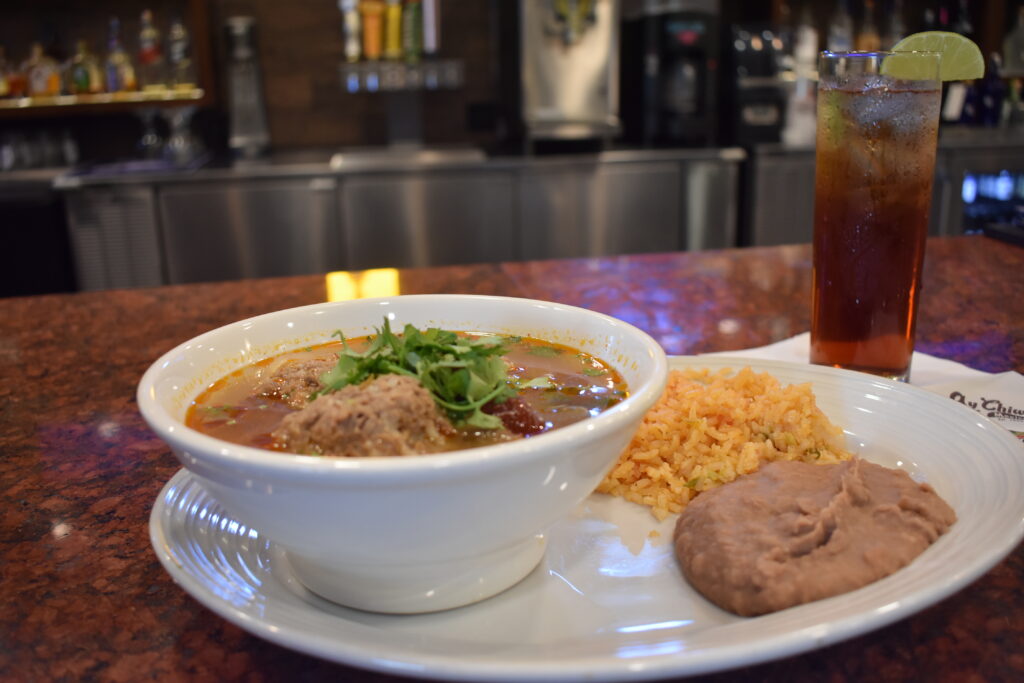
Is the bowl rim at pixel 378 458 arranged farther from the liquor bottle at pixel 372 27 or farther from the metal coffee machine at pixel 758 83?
the liquor bottle at pixel 372 27

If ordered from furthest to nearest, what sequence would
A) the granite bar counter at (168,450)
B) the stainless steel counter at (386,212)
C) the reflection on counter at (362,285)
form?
1. the stainless steel counter at (386,212)
2. the reflection on counter at (362,285)
3. the granite bar counter at (168,450)

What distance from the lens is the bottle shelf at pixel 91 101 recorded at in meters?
4.80

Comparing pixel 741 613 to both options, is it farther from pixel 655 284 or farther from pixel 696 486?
pixel 655 284

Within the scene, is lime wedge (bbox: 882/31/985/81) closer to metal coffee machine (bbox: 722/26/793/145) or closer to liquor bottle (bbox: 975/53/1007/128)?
metal coffee machine (bbox: 722/26/793/145)

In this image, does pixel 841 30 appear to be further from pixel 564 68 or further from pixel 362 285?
pixel 362 285

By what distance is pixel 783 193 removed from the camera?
4852mm

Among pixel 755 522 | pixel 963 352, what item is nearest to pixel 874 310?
pixel 963 352

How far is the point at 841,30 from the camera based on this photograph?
523 cm

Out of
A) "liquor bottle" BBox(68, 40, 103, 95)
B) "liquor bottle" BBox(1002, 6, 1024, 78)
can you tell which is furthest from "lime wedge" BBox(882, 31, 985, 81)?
"liquor bottle" BBox(1002, 6, 1024, 78)

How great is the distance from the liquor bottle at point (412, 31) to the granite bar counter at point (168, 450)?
2.97 meters

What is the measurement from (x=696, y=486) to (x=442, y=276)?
126 cm

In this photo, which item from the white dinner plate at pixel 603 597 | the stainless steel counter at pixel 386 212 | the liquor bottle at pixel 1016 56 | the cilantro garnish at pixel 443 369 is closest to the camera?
the white dinner plate at pixel 603 597

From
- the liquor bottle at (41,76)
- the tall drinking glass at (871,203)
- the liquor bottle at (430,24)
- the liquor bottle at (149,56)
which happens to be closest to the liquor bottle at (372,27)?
the liquor bottle at (430,24)

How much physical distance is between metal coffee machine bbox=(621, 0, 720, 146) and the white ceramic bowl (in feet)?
13.7
